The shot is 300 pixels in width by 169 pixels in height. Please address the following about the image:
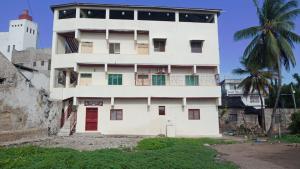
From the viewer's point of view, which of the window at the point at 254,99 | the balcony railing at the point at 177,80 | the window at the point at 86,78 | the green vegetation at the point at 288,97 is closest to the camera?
the window at the point at 86,78

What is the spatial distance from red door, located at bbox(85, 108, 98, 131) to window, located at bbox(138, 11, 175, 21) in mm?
10082

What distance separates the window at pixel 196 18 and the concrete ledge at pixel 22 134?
1635cm

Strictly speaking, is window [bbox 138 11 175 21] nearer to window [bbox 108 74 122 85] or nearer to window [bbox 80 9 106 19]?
window [bbox 80 9 106 19]

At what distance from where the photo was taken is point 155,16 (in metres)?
25.2

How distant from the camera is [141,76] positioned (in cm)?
2391

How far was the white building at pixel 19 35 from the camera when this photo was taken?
51188mm

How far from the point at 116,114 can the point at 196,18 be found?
12595 millimetres

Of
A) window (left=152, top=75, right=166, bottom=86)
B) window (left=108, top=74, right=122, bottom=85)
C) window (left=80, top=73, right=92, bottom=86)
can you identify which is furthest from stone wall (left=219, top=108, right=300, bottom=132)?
window (left=80, top=73, right=92, bottom=86)

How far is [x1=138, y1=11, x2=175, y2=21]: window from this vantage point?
24.9 m

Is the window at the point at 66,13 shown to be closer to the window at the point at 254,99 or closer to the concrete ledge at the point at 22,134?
the concrete ledge at the point at 22,134

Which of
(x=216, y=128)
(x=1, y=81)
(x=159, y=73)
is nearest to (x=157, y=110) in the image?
(x=159, y=73)

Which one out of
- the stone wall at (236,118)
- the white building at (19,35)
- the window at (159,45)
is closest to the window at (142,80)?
the window at (159,45)

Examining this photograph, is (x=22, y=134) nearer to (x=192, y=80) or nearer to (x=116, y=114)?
(x=116, y=114)

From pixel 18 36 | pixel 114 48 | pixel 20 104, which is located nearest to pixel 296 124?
pixel 114 48
